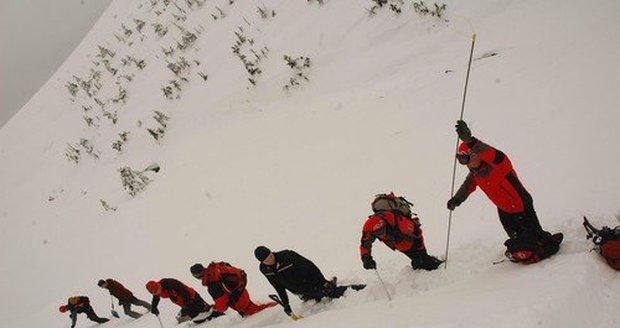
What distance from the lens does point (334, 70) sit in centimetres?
1214

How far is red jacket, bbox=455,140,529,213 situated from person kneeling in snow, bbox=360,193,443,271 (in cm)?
105

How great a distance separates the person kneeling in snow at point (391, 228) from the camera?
5.56 m

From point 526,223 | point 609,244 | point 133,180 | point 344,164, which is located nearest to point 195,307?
point 344,164

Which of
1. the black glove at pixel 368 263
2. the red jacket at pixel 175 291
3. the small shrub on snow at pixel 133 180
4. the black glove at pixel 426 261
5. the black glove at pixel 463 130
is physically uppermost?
the small shrub on snow at pixel 133 180

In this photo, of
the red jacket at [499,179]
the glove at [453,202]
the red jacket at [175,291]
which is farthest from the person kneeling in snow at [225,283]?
the red jacket at [499,179]

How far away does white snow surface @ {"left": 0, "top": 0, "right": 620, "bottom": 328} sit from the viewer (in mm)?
5316

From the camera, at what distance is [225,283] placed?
7309 mm

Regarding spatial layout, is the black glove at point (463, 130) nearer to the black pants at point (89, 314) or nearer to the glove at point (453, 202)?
the glove at point (453, 202)

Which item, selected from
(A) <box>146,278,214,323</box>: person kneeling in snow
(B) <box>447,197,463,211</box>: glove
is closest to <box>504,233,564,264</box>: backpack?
(B) <box>447,197,463,211</box>: glove

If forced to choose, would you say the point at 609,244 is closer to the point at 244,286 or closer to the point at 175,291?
the point at 244,286

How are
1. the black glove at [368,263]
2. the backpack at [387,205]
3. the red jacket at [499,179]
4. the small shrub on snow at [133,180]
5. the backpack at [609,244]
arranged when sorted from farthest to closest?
1. the small shrub on snow at [133,180]
2. the backpack at [387,205]
3. the black glove at [368,263]
4. the red jacket at [499,179]
5. the backpack at [609,244]

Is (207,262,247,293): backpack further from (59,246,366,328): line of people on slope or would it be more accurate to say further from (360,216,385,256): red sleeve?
(360,216,385,256): red sleeve

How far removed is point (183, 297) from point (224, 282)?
1.63m

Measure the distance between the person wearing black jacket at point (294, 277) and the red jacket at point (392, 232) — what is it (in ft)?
3.68
